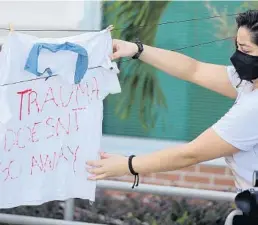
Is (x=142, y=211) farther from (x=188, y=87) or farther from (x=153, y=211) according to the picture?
(x=188, y=87)

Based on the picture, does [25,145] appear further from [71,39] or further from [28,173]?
[71,39]

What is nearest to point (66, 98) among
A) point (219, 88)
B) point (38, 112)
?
point (38, 112)

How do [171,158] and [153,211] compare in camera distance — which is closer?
[171,158]

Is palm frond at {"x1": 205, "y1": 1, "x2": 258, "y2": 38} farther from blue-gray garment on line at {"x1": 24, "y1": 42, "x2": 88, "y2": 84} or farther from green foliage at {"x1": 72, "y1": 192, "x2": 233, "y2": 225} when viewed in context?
blue-gray garment on line at {"x1": 24, "y1": 42, "x2": 88, "y2": 84}

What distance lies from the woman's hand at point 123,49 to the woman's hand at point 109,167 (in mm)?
518

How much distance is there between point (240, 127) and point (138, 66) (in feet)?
9.41

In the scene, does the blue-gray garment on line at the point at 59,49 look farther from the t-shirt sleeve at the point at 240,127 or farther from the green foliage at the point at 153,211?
the green foliage at the point at 153,211

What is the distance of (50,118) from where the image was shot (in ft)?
13.9

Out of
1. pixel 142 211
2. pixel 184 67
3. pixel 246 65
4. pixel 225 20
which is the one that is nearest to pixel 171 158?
pixel 246 65

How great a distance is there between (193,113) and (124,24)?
2.82 ft

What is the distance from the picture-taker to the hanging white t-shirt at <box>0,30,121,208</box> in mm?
4008

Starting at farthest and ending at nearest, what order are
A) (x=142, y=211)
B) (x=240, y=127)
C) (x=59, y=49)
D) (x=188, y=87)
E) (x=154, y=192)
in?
1. (x=188, y=87)
2. (x=142, y=211)
3. (x=154, y=192)
4. (x=59, y=49)
5. (x=240, y=127)

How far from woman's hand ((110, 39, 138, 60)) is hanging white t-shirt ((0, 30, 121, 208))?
5 cm

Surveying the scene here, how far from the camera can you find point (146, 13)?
259 inches
